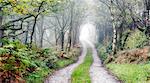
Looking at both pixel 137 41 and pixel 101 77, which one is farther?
pixel 137 41

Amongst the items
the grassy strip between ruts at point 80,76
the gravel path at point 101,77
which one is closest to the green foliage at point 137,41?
the gravel path at point 101,77

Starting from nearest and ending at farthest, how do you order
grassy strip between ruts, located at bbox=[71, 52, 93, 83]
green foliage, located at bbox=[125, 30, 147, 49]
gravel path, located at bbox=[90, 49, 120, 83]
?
gravel path, located at bbox=[90, 49, 120, 83]
grassy strip between ruts, located at bbox=[71, 52, 93, 83]
green foliage, located at bbox=[125, 30, 147, 49]

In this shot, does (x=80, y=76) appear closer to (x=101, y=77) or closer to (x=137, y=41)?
(x=101, y=77)

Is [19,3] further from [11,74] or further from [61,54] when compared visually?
[61,54]

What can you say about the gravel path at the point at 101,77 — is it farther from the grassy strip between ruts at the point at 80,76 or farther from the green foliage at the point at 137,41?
the green foliage at the point at 137,41

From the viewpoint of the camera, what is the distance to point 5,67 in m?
16.3

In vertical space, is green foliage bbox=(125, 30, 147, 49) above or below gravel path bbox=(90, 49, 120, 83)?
above

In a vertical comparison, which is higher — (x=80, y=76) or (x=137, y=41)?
(x=137, y=41)

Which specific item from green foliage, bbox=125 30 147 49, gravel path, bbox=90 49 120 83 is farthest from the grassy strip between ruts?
green foliage, bbox=125 30 147 49

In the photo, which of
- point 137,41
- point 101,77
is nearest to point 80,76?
point 101,77

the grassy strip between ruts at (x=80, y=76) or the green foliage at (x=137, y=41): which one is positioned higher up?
the green foliage at (x=137, y=41)

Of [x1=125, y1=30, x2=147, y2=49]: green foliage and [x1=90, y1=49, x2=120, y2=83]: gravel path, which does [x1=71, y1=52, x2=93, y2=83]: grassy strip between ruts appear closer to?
[x1=90, y1=49, x2=120, y2=83]: gravel path

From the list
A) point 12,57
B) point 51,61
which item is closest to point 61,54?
point 51,61

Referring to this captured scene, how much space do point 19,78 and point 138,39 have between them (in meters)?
28.2
